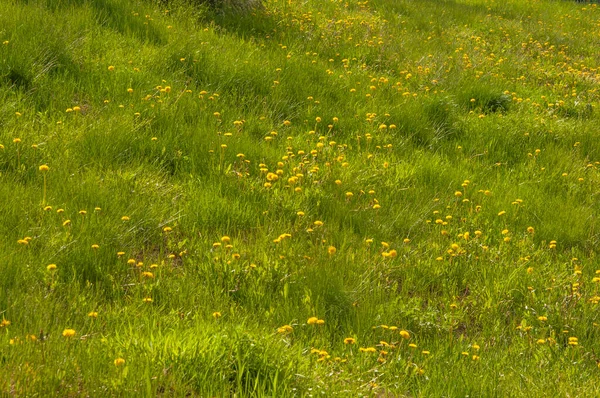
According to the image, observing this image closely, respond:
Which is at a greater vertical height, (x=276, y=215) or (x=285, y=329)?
(x=285, y=329)

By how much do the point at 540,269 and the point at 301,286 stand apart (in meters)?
1.75

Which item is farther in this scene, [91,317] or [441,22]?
[441,22]

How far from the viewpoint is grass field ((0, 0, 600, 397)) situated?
131 inches

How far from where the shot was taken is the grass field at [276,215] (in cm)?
333

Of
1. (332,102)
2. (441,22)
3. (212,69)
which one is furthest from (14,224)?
(441,22)

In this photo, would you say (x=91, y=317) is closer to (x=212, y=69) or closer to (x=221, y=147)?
(x=221, y=147)

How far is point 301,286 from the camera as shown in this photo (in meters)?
4.12

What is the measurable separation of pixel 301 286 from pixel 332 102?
3.33m

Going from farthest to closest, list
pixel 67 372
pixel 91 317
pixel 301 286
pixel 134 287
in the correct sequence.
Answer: pixel 301 286
pixel 134 287
pixel 91 317
pixel 67 372

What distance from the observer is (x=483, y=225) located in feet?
17.5

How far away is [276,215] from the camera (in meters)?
4.97

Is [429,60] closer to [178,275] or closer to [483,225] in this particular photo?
[483,225]

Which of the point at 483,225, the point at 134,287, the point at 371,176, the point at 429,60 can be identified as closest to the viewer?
Answer: the point at 134,287

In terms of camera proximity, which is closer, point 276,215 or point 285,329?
point 285,329
